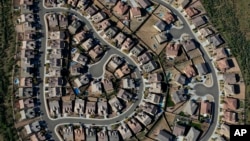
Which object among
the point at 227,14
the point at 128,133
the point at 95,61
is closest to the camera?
the point at 128,133

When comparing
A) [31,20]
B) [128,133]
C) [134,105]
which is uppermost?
[31,20]

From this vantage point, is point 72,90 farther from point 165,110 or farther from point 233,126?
point 233,126

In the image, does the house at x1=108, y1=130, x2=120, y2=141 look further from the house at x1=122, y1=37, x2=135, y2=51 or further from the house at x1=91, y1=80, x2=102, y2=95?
the house at x1=122, y1=37, x2=135, y2=51

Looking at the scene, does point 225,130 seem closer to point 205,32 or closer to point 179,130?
point 179,130

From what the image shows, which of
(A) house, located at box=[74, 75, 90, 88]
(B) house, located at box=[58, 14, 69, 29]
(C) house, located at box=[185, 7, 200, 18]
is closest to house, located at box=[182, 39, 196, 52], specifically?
(C) house, located at box=[185, 7, 200, 18]

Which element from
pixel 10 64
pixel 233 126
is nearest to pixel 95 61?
pixel 10 64
